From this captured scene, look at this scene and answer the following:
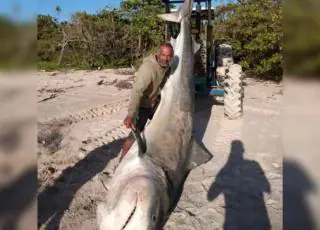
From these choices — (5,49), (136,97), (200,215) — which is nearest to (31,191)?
(5,49)

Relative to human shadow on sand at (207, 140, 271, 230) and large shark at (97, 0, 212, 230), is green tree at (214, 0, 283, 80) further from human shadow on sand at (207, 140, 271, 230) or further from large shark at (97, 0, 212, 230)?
large shark at (97, 0, 212, 230)

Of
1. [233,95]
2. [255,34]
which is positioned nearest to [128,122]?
[233,95]

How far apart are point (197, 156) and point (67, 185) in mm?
2302

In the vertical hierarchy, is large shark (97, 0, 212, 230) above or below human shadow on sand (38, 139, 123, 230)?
above

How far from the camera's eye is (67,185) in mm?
4668

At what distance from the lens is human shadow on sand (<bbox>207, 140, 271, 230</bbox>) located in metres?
3.88

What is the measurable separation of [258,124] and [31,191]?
6670 mm

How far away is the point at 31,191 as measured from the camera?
1204 millimetres

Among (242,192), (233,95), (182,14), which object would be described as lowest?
(242,192)

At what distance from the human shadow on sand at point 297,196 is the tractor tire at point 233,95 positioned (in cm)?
680

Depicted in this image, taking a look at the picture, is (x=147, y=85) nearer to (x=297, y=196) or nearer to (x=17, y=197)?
(x=17, y=197)

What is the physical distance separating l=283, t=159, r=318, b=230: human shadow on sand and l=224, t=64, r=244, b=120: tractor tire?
680 cm

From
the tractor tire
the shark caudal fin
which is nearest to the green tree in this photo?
the tractor tire

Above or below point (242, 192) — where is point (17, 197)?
above
